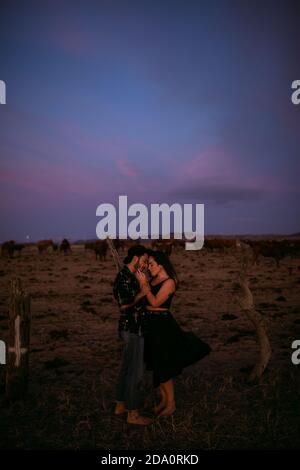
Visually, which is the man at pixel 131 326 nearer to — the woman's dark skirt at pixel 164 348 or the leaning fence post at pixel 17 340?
the woman's dark skirt at pixel 164 348

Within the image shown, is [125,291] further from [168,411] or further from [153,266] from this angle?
[168,411]

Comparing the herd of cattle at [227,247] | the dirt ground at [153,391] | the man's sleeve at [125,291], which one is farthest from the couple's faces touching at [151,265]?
the herd of cattle at [227,247]

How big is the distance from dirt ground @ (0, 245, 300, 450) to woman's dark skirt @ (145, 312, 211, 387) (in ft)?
2.02

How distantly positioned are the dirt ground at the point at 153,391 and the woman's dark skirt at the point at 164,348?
24.2 inches

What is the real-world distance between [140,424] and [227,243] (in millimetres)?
52858

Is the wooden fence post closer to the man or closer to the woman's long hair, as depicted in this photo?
the woman's long hair

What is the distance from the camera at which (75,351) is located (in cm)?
988

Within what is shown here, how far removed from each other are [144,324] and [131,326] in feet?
0.59

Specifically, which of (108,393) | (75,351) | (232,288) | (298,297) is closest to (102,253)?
(232,288)

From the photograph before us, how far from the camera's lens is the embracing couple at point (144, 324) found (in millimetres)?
5645

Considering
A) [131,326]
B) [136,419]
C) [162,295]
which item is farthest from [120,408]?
[162,295]

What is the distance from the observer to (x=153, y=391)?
7402mm

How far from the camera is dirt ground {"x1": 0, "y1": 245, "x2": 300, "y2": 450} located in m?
5.63

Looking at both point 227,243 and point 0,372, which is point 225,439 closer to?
point 0,372
